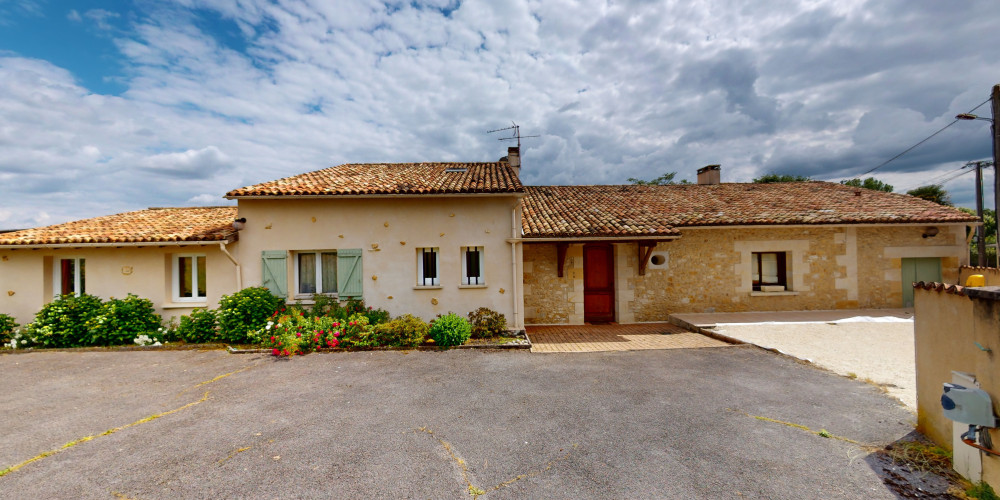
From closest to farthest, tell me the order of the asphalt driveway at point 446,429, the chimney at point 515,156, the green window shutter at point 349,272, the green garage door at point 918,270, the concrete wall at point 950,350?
1. the concrete wall at point 950,350
2. the asphalt driveway at point 446,429
3. the green window shutter at point 349,272
4. the green garage door at point 918,270
5. the chimney at point 515,156

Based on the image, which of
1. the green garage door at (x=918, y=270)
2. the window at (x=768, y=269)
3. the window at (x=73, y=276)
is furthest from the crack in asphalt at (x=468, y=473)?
the green garage door at (x=918, y=270)

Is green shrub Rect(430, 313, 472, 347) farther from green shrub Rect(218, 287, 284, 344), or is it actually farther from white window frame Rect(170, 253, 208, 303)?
white window frame Rect(170, 253, 208, 303)

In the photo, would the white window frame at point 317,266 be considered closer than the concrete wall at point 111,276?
No

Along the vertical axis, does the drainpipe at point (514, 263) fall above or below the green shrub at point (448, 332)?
above

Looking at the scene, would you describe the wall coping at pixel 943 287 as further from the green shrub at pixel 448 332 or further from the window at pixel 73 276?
the window at pixel 73 276

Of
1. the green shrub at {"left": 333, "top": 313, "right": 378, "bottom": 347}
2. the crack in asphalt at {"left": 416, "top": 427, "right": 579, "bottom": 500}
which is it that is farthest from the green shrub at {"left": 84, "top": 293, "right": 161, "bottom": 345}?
the crack in asphalt at {"left": 416, "top": 427, "right": 579, "bottom": 500}

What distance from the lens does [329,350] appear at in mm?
8453

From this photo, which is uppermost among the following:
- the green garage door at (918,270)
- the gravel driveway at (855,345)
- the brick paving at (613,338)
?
the green garage door at (918,270)

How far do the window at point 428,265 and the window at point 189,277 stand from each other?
5395mm

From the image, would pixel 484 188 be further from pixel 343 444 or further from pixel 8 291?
pixel 8 291

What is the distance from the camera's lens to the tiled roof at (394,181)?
9.53 m

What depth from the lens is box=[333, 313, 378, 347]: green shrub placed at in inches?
339

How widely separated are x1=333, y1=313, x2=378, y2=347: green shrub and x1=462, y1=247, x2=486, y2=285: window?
262cm

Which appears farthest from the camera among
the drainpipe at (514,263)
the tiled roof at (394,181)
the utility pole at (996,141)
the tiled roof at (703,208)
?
the tiled roof at (703,208)
